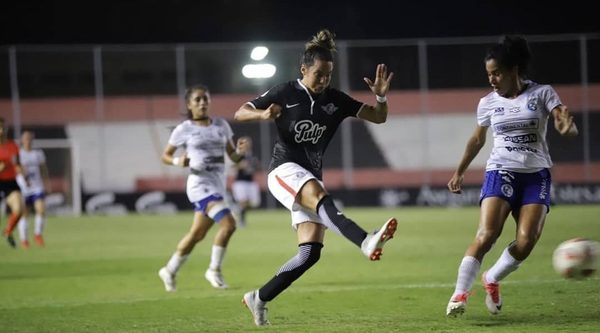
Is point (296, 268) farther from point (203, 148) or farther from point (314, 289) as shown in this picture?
point (203, 148)

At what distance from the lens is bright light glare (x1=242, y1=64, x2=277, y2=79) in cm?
3284

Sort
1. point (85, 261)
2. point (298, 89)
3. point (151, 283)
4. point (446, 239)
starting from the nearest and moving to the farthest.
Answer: point (298, 89), point (151, 283), point (85, 261), point (446, 239)

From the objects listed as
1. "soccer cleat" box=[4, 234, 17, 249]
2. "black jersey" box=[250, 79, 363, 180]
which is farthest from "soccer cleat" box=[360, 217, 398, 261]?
"soccer cleat" box=[4, 234, 17, 249]

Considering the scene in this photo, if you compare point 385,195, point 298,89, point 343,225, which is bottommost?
point 385,195

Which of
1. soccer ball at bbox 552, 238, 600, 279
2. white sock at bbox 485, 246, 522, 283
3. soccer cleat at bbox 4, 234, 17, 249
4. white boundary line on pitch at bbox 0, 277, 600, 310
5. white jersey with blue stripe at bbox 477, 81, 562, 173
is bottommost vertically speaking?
soccer cleat at bbox 4, 234, 17, 249

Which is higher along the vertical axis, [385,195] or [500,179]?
[500,179]

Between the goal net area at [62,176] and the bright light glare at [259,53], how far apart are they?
7.08m

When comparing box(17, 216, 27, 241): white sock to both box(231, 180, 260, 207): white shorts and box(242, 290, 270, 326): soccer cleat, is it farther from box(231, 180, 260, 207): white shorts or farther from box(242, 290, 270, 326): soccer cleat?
box(242, 290, 270, 326): soccer cleat

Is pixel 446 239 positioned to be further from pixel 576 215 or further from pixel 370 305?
pixel 370 305

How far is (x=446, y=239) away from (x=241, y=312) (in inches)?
388

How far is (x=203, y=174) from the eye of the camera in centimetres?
1177

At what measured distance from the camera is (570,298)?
9281mm

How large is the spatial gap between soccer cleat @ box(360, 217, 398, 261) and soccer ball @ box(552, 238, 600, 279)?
1.87 meters

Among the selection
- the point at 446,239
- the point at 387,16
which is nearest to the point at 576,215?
the point at 446,239
